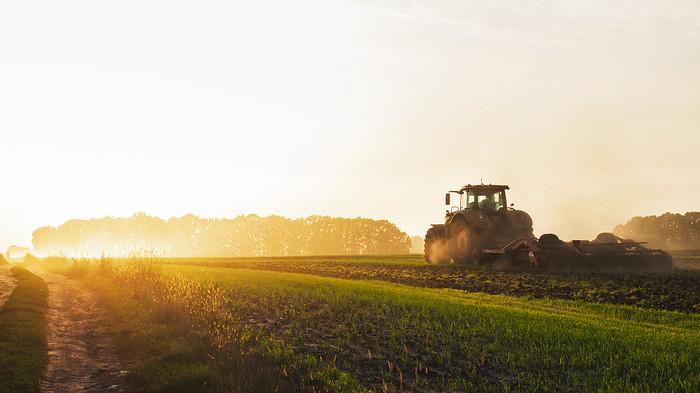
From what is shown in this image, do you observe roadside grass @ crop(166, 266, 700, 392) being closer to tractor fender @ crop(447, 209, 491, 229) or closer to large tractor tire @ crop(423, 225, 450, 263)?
tractor fender @ crop(447, 209, 491, 229)

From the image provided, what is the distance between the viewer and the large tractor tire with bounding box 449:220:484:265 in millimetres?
21766

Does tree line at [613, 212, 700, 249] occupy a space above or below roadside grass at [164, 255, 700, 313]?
above

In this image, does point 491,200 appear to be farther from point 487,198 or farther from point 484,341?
point 484,341

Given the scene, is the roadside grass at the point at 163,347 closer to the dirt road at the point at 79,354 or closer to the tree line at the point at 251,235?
the dirt road at the point at 79,354

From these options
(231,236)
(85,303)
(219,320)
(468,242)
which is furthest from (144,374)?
(231,236)

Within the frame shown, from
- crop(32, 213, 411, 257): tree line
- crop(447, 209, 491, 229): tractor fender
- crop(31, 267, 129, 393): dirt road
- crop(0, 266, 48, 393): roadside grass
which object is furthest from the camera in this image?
crop(32, 213, 411, 257): tree line

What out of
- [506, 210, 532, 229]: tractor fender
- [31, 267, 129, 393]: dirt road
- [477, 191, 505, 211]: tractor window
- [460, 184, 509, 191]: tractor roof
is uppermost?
[460, 184, 509, 191]: tractor roof

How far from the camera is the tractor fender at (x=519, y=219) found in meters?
21.9

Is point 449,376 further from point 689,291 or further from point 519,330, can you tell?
point 689,291

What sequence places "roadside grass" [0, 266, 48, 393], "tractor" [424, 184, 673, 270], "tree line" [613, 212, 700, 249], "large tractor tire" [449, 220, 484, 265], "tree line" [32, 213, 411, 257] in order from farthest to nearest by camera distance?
"tree line" [32, 213, 411, 257]
"tree line" [613, 212, 700, 249]
"large tractor tire" [449, 220, 484, 265]
"tractor" [424, 184, 673, 270]
"roadside grass" [0, 266, 48, 393]

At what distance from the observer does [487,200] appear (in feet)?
75.7

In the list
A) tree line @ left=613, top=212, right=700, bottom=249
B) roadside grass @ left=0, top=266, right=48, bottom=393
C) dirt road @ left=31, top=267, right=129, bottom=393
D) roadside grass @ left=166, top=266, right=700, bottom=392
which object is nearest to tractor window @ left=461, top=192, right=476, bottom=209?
roadside grass @ left=166, top=266, right=700, bottom=392

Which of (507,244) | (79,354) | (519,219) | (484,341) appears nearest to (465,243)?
(507,244)

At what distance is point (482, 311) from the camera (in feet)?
35.0
